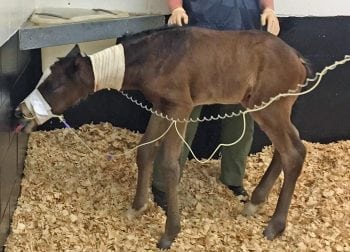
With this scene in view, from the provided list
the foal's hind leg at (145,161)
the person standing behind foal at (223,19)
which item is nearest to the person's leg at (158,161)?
the person standing behind foal at (223,19)

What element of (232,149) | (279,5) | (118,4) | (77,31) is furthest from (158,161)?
(279,5)

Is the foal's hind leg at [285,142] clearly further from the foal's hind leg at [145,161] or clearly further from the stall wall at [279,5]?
the stall wall at [279,5]

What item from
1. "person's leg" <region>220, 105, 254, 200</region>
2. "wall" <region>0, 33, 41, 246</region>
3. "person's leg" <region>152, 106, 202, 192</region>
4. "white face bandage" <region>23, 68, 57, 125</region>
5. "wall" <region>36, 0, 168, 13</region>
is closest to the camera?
"white face bandage" <region>23, 68, 57, 125</region>

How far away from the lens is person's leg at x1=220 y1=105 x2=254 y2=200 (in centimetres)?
277

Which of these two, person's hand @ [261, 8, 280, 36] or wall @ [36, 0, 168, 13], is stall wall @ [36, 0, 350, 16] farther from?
person's hand @ [261, 8, 280, 36]

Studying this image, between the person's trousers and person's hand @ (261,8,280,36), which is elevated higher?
person's hand @ (261,8,280,36)

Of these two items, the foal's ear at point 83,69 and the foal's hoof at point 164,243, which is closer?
the foal's ear at point 83,69

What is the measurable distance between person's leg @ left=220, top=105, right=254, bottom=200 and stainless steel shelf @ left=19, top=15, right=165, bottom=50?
54cm

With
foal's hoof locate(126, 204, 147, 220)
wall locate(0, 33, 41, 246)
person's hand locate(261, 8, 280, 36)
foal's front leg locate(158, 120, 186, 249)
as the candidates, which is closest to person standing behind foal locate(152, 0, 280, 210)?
person's hand locate(261, 8, 280, 36)

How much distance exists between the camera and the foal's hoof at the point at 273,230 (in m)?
2.44

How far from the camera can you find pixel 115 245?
2311 mm

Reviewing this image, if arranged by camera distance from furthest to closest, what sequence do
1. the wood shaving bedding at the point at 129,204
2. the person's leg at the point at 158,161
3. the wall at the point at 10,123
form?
the person's leg at the point at 158,161 < the wood shaving bedding at the point at 129,204 < the wall at the point at 10,123

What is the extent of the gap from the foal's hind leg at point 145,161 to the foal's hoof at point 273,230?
0.49 meters

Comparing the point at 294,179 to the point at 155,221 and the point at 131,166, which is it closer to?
the point at 155,221
